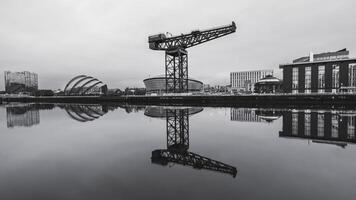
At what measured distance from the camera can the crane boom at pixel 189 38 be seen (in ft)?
105

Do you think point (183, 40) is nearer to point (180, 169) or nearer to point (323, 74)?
point (180, 169)

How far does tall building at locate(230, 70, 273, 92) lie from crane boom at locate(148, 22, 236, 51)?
364 ft

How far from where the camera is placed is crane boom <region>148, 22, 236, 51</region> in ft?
105

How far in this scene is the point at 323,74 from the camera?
54406 mm

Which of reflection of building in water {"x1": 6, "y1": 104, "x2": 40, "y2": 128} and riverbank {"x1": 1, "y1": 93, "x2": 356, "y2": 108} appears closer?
reflection of building in water {"x1": 6, "y1": 104, "x2": 40, "y2": 128}

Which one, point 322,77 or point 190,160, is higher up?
point 322,77

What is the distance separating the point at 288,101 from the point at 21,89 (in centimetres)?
16746

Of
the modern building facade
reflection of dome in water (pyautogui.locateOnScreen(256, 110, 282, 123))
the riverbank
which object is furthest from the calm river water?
the modern building facade

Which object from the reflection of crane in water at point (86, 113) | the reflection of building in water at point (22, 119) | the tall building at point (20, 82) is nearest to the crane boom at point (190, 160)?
the reflection of crane in water at point (86, 113)

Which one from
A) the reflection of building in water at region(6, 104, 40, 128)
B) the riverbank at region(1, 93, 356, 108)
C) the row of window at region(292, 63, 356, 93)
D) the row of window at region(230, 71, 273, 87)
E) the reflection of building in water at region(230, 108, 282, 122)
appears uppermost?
the row of window at region(230, 71, 273, 87)

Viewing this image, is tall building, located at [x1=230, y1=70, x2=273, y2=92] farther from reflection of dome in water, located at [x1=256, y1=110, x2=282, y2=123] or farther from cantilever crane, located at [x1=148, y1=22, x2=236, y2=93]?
reflection of dome in water, located at [x1=256, y1=110, x2=282, y2=123]

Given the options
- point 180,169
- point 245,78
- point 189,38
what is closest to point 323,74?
point 189,38

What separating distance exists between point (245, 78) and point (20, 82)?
182m

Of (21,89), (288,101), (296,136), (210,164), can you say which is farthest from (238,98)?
(21,89)
